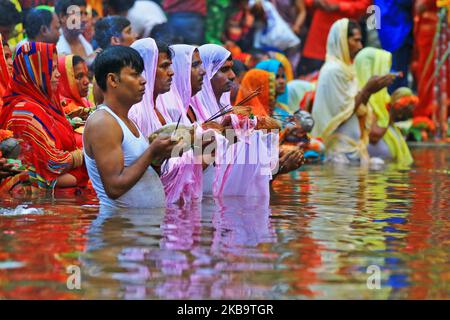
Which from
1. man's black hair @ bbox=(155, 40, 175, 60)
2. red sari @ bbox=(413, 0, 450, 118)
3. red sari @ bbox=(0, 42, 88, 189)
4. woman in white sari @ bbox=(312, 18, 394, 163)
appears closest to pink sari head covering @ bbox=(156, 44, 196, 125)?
man's black hair @ bbox=(155, 40, 175, 60)

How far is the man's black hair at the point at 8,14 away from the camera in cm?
1191

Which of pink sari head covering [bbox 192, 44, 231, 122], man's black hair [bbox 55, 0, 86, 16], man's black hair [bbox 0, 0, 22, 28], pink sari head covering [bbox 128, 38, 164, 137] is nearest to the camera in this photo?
pink sari head covering [bbox 128, 38, 164, 137]

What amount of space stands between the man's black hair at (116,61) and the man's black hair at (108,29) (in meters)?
4.58

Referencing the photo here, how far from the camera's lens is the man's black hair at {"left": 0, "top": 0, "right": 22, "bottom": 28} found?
11914 millimetres

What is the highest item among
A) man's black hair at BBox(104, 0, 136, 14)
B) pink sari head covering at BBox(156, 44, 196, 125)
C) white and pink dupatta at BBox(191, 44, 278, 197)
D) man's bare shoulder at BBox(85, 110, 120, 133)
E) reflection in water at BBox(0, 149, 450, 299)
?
man's black hair at BBox(104, 0, 136, 14)

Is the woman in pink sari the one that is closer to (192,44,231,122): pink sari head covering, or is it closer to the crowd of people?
the crowd of people

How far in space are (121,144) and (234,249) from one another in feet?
5.08

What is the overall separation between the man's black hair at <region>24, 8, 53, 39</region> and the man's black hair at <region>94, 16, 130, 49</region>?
0.56 meters

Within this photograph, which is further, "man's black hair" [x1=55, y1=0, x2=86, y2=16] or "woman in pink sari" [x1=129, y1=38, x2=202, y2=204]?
"man's black hair" [x1=55, y1=0, x2=86, y2=16]

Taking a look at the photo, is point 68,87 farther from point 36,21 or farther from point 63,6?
point 63,6

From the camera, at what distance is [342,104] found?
52.0 feet

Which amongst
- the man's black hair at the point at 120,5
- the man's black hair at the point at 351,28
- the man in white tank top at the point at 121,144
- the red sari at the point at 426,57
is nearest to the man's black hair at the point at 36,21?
the man's black hair at the point at 120,5

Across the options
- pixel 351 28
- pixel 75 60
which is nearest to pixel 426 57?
pixel 351 28
